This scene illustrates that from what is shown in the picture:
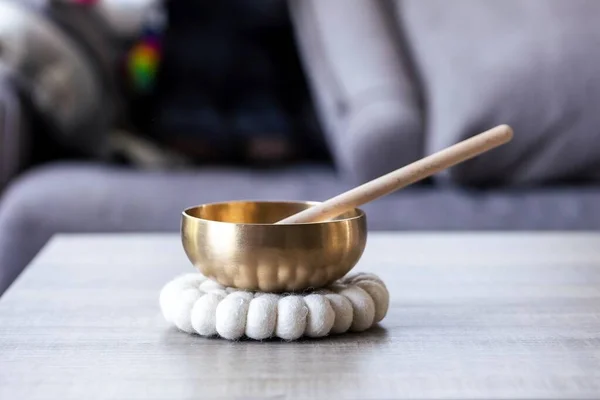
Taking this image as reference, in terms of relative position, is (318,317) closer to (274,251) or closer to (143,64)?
(274,251)

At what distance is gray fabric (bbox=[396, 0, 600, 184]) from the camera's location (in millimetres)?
1371

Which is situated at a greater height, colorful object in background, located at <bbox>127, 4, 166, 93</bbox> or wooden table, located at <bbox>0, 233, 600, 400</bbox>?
colorful object in background, located at <bbox>127, 4, 166, 93</bbox>

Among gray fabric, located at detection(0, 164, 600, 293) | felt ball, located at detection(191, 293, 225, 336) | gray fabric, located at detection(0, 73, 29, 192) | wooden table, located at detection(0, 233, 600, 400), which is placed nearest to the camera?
wooden table, located at detection(0, 233, 600, 400)

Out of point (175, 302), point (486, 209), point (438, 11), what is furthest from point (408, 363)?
point (438, 11)

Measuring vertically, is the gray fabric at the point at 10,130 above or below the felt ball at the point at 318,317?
above

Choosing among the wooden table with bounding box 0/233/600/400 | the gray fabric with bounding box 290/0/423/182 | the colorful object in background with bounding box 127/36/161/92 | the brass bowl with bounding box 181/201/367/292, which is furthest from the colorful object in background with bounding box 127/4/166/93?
the brass bowl with bounding box 181/201/367/292

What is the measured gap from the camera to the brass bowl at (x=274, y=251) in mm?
626

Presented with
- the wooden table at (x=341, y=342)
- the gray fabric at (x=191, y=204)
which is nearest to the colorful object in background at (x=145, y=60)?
the gray fabric at (x=191, y=204)

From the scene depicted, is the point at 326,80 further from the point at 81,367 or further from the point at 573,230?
the point at 81,367

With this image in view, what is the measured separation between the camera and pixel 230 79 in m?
2.09

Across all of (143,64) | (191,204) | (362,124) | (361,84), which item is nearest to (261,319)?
(191,204)

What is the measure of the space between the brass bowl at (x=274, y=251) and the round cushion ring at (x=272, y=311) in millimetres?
13

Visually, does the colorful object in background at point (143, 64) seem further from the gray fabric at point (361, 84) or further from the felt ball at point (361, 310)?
the felt ball at point (361, 310)

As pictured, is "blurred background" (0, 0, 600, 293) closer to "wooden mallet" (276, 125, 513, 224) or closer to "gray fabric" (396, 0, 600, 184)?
"gray fabric" (396, 0, 600, 184)
